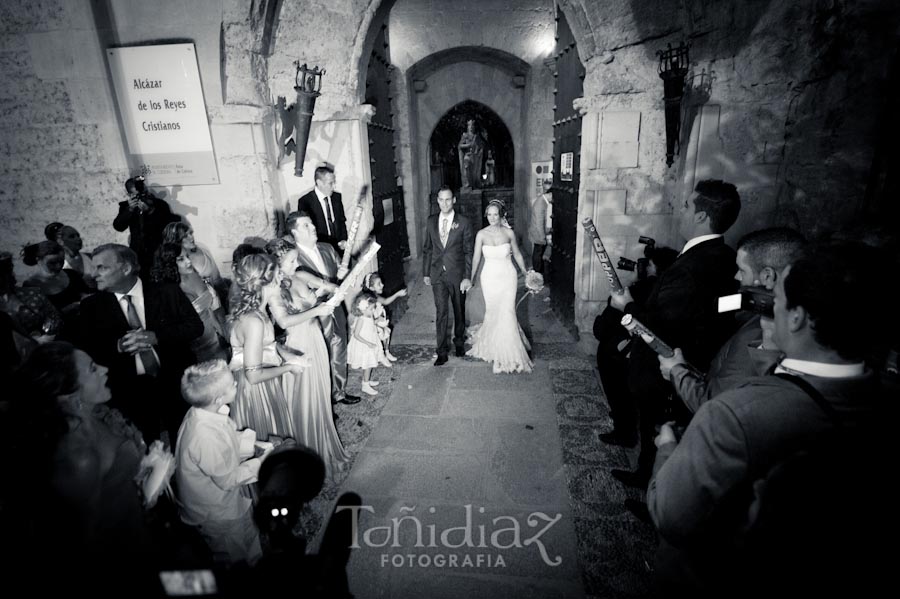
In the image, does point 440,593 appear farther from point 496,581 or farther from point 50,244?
point 50,244

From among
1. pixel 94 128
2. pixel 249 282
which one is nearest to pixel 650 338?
pixel 249 282

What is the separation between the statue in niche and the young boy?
11120 millimetres

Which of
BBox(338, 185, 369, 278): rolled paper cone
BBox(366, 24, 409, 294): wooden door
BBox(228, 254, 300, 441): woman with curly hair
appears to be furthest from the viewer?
BBox(366, 24, 409, 294): wooden door

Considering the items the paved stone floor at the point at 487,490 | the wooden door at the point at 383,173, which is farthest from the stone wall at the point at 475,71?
the paved stone floor at the point at 487,490

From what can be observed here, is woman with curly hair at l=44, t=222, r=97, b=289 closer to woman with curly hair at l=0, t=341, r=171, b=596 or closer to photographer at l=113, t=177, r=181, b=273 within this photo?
photographer at l=113, t=177, r=181, b=273

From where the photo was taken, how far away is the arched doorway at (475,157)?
1198 cm

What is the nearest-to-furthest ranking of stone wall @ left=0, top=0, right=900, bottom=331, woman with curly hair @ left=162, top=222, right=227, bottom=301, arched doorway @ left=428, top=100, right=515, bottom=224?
woman with curly hair @ left=162, top=222, right=227, bottom=301 < stone wall @ left=0, top=0, right=900, bottom=331 < arched doorway @ left=428, top=100, right=515, bottom=224

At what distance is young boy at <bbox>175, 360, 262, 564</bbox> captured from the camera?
82.8 inches

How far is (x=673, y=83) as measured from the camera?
13.8ft

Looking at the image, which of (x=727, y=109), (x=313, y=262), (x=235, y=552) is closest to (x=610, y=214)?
(x=727, y=109)

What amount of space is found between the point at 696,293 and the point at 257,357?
276cm

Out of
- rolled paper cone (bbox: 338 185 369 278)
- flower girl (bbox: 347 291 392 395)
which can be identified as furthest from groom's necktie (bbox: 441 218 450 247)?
flower girl (bbox: 347 291 392 395)

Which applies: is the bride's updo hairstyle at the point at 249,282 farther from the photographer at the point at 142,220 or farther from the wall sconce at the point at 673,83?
the wall sconce at the point at 673,83

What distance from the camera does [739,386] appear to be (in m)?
1.33
